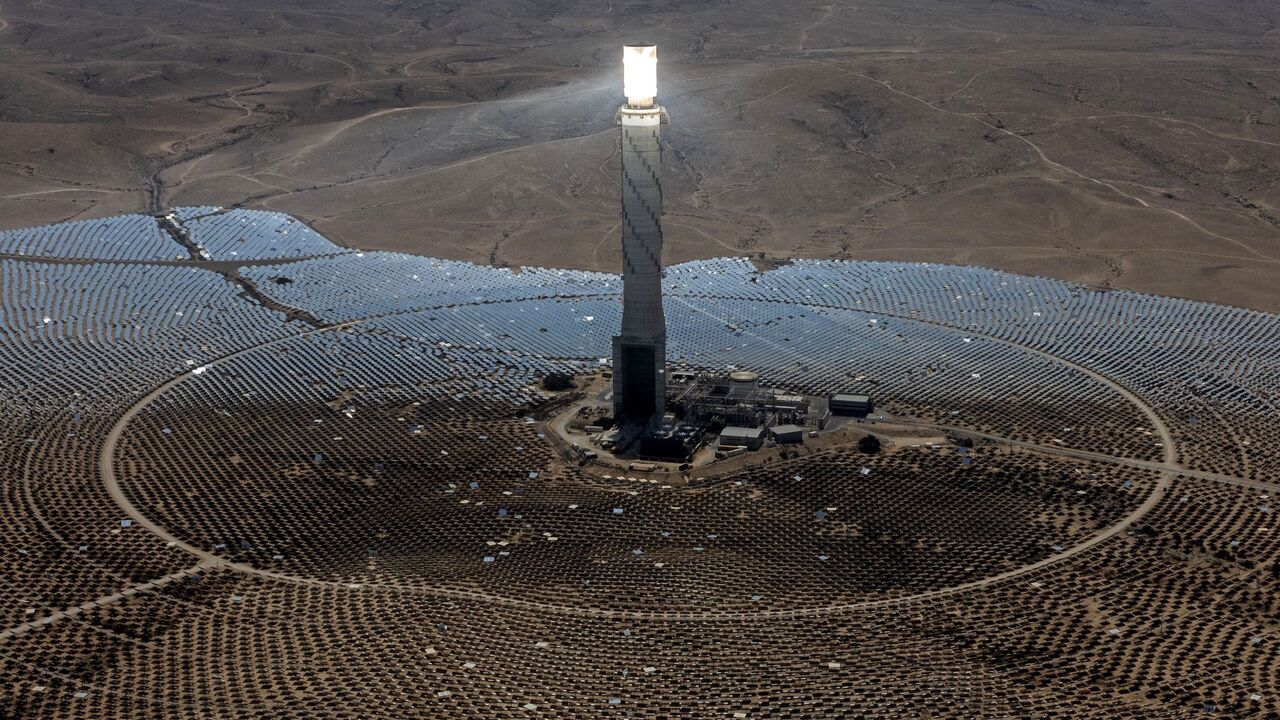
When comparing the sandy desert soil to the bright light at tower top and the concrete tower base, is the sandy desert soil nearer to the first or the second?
the concrete tower base

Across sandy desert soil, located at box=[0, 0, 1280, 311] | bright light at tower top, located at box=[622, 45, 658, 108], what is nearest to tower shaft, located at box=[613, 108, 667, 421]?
bright light at tower top, located at box=[622, 45, 658, 108]

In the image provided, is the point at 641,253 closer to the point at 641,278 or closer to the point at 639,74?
the point at 641,278

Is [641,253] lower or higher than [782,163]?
higher

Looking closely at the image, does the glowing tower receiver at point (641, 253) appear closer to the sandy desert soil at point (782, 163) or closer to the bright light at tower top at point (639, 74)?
the bright light at tower top at point (639, 74)

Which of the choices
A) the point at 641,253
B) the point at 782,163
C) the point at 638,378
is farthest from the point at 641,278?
the point at 782,163

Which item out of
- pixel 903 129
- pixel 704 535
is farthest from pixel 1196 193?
pixel 704 535

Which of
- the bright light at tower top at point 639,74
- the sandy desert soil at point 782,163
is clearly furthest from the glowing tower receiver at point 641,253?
the sandy desert soil at point 782,163

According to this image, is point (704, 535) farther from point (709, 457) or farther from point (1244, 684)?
point (1244, 684)
